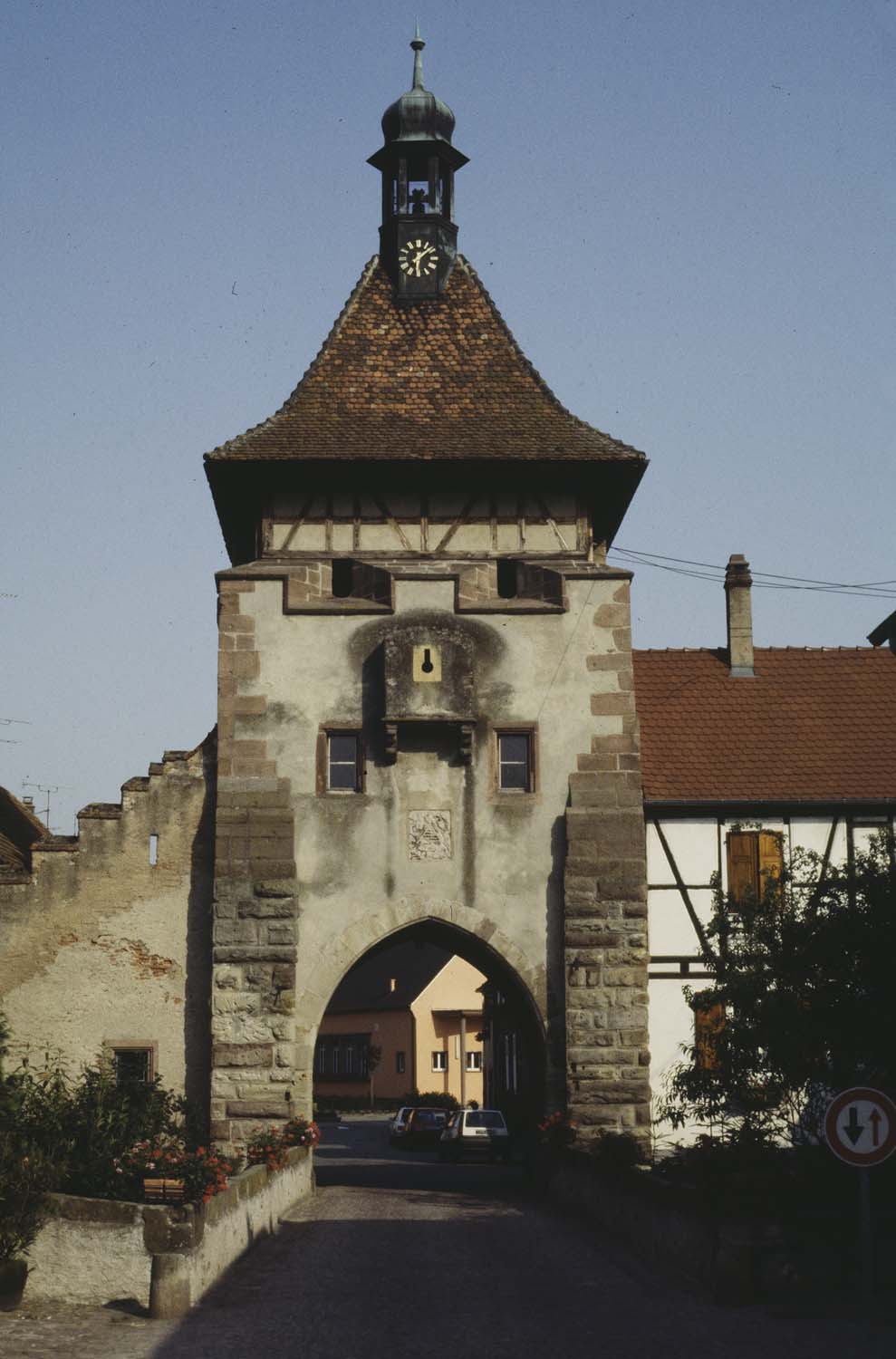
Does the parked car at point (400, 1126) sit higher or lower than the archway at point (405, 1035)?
lower

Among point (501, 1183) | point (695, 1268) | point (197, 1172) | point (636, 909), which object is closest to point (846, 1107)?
point (695, 1268)

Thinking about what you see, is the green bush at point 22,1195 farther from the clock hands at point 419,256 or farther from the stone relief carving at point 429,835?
the clock hands at point 419,256

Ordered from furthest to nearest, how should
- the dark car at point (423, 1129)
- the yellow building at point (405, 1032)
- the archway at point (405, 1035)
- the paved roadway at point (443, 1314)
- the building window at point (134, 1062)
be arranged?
the yellow building at point (405, 1032) → the archway at point (405, 1035) → the dark car at point (423, 1129) → the building window at point (134, 1062) → the paved roadway at point (443, 1314)

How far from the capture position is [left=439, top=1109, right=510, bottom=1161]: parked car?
3450cm

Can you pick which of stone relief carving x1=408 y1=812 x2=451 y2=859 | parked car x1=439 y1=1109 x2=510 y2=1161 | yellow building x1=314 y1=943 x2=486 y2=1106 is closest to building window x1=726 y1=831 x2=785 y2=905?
stone relief carving x1=408 y1=812 x2=451 y2=859

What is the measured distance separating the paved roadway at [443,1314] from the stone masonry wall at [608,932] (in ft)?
13.6

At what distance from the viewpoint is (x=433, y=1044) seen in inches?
2618

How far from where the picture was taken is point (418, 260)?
26984mm

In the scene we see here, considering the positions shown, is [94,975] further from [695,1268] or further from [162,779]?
[695,1268]

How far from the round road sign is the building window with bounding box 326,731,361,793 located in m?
12.6

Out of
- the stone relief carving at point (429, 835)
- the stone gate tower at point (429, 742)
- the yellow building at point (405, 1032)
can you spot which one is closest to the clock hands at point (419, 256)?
the stone gate tower at point (429, 742)

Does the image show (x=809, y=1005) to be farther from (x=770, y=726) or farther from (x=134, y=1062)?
(x=770, y=726)

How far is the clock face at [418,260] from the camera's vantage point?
2691cm

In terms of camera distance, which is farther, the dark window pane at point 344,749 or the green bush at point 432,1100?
the green bush at point 432,1100
